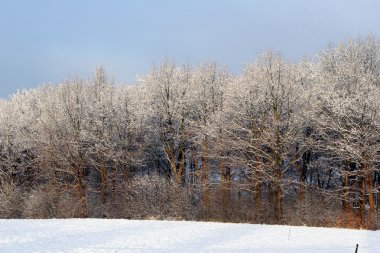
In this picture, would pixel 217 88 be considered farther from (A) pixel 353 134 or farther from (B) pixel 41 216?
(B) pixel 41 216

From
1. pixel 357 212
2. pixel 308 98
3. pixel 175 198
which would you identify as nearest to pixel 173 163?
pixel 175 198

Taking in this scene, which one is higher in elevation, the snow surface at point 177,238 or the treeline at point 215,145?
the treeline at point 215,145

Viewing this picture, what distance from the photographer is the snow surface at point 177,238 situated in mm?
20125

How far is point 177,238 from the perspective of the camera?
78.1 ft

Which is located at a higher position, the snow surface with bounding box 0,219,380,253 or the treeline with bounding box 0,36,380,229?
the treeline with bounding box 0,36,380,229

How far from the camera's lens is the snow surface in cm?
A: 2012

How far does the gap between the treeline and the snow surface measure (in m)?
6.99

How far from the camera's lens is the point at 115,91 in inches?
1817

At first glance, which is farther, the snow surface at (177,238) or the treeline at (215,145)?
the treeline at (215,145)

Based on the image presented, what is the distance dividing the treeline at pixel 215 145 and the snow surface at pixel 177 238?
6.99 metres

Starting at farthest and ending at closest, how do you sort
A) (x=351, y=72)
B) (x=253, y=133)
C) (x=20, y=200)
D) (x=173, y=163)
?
(x=20, y=200) → (x=173, y=163) → (x=253, y=133) → (x=351, y=72)

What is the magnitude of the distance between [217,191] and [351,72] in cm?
1425

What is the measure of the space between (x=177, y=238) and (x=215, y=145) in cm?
1411

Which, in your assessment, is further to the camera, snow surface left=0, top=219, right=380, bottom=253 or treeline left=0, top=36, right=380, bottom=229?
treeline left=0, top=36, right=380, bottom=229
